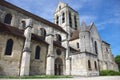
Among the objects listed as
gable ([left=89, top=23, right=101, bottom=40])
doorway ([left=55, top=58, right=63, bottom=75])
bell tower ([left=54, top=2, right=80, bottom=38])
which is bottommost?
doorway ([left=55, top=58, right=63, bottom=75])

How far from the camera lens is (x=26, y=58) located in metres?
14.9

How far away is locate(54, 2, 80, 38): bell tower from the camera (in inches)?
1379

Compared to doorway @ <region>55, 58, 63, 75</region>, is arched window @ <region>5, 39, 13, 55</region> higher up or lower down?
higher up

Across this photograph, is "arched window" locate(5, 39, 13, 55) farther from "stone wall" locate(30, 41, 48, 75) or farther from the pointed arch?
the pointed arch

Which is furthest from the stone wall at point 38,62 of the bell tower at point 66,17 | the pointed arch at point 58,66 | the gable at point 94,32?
the bell tower at point 66,17

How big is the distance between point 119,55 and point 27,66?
53600mm

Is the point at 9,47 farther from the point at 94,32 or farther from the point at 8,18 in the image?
→ the point at 94,32

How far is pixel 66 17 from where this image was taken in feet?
117

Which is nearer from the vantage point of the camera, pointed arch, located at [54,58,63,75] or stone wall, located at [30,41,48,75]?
stone wall, located at [30,41,48,75]

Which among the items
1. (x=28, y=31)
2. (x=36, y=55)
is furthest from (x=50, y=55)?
(x=28, y=31)

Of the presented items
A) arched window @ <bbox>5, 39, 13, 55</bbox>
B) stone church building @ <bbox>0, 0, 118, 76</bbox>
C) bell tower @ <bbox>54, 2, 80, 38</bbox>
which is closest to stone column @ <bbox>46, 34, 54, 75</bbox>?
stone church building @ <bbox>0, 0, 118, 76</bbox>

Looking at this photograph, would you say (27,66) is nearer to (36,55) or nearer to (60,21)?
(36,55)

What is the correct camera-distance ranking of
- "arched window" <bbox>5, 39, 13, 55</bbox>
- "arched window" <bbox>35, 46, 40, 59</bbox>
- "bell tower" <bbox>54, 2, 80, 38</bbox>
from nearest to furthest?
"arched window" <bbox>5, 39, 13, 55</bbox>
"arched window" <bbox>35, 46, 40, 59</bbox>
"bell tower" <bbox>54, 2, 80, 38</bbox>

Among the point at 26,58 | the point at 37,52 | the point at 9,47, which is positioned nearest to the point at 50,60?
the point at 37,52
